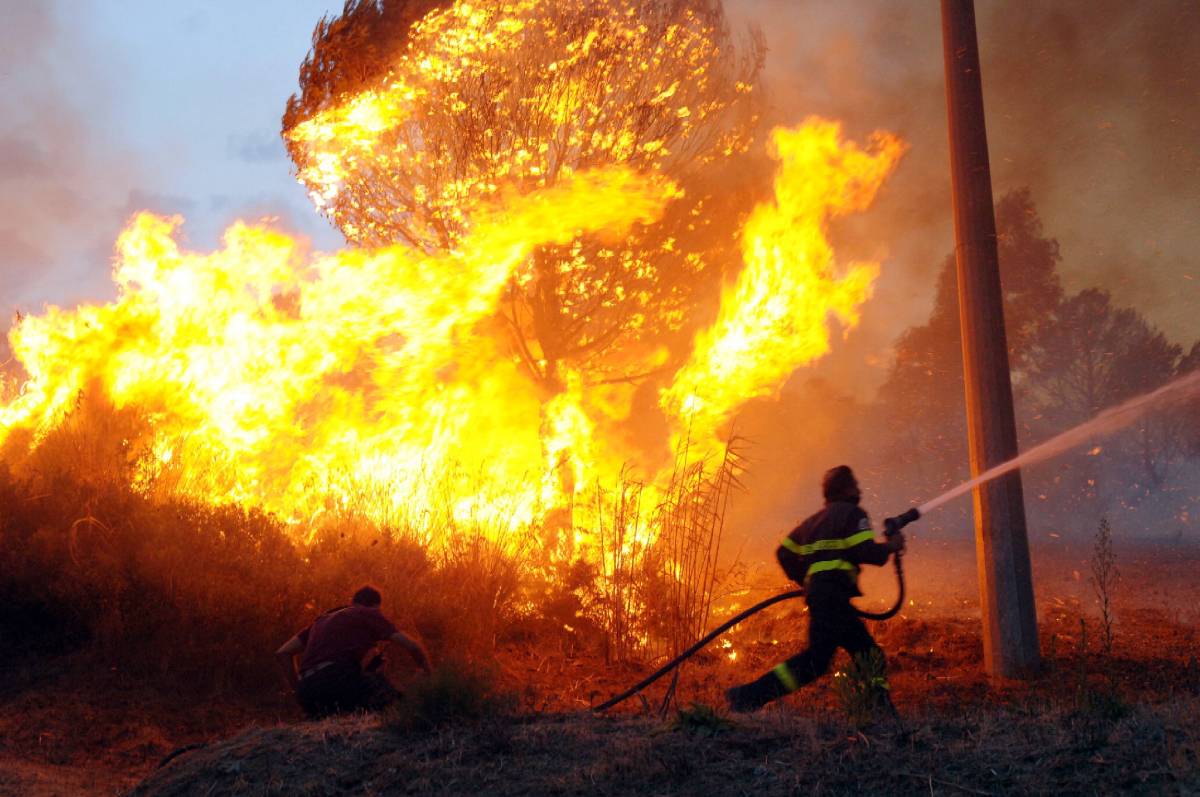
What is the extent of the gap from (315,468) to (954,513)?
2441 cm

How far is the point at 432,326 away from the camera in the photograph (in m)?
12.0

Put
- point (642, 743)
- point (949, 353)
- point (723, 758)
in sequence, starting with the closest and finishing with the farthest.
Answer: point (723, 758) < point (642, 743) < point (949, 353)

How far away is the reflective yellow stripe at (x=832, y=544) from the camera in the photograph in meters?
5.53

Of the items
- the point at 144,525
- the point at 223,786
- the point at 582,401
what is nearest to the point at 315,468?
the point at 144,525

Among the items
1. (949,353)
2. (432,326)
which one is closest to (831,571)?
(432,326)

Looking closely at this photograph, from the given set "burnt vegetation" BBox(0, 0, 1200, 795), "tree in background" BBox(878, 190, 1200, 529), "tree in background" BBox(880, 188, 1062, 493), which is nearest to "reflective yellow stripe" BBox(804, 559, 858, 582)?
"burnt vegetation" BBox(0, 0, 1200, 795)

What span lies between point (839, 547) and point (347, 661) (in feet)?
11.8

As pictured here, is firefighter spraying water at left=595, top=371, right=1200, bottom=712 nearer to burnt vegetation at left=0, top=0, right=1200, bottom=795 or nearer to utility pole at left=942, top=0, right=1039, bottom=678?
burnt vegetation at left=0, top=0, right=1200, bottom=795

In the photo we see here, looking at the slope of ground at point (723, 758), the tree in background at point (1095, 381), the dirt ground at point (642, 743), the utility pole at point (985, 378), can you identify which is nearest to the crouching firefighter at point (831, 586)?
the dirt ground at point (642, 743)

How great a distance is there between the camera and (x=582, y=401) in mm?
13211

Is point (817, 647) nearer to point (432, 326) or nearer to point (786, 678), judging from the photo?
point (786, 678)

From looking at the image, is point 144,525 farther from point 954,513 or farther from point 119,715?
point 954,513

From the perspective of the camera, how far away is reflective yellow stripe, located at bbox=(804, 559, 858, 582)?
5586 mm

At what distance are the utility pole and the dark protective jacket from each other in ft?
7.57
